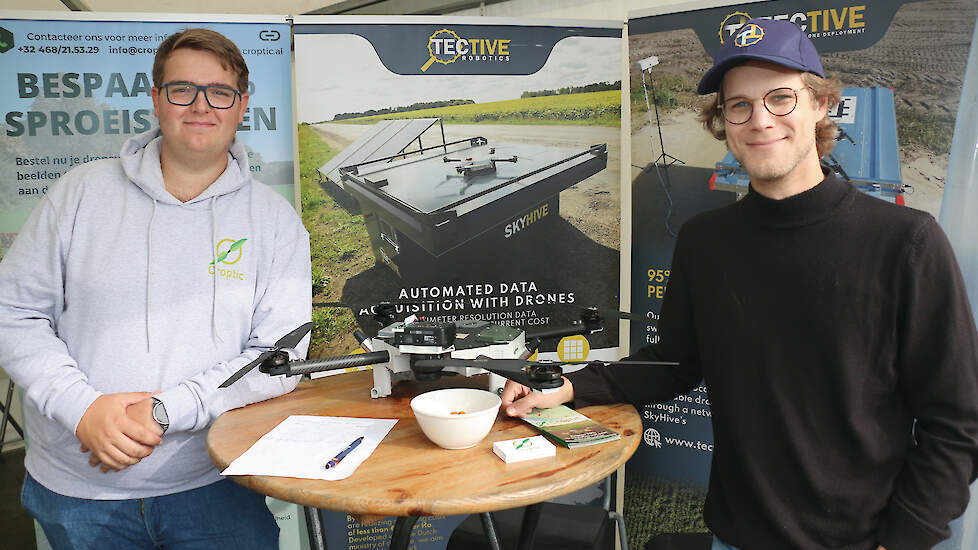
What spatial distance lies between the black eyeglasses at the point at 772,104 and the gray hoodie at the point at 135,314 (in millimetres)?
1258

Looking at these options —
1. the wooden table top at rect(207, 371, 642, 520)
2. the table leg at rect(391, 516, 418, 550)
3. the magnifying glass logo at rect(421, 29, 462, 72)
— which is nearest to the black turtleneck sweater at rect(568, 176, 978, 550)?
the wooden table top at rect(207, 371, 642, 520)

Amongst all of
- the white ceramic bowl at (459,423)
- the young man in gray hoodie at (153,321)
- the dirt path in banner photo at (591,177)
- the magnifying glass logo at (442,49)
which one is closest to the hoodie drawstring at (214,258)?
the young man in gray hoodie at (153,321)

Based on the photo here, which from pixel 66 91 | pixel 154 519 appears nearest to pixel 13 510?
pixel 66 91

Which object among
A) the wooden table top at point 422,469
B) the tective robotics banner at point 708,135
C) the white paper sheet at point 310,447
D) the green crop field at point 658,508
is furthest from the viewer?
the green crop field at point 658,508

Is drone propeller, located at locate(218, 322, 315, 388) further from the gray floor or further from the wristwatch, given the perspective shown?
the gray floor

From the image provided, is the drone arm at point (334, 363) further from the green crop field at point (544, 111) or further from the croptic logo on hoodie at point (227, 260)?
the green crop field at point (544, 111)

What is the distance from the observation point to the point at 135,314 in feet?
5.31

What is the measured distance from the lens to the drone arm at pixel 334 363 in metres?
1.42

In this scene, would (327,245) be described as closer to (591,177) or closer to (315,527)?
(591,177)

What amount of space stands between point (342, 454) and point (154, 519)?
0.70 metres

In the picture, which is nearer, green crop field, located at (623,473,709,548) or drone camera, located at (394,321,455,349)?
drone camera, located at (394,321,455,349)

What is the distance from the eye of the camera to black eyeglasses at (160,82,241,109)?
1.68m

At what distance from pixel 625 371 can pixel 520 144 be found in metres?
1.39

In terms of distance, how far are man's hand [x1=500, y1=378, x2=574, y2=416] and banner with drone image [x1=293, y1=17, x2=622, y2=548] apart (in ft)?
3.41
